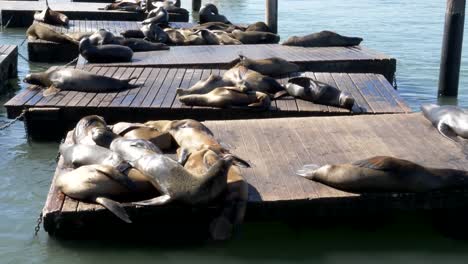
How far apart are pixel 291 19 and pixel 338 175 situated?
48.6ft

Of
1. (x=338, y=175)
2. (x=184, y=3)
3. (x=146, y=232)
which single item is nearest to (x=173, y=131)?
(x=146, y=232)

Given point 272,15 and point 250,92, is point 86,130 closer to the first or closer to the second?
point 250,92

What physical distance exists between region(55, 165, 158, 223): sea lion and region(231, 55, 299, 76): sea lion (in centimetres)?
400

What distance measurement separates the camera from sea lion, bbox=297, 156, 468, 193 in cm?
460

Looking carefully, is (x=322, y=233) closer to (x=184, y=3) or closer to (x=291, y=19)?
(x=291, y=19)

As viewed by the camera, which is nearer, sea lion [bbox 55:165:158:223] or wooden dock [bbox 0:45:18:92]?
sea lion [bbox 55:165:158:223]

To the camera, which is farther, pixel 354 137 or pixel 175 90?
pixel 175 90

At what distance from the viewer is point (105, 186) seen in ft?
14.4

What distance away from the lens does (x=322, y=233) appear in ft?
15.8

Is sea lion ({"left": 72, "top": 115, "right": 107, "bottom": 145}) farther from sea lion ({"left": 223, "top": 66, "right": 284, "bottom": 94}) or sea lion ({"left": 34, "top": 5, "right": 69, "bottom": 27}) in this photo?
sea lion ({"left": 34, "top": 5, "right": 69, "bottom": 27})

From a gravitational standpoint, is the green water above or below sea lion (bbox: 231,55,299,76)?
below

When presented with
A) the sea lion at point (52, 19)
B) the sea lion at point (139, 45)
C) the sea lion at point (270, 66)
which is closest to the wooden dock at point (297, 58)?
the sea lion at point (139, 45)

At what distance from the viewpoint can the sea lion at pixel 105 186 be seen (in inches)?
173

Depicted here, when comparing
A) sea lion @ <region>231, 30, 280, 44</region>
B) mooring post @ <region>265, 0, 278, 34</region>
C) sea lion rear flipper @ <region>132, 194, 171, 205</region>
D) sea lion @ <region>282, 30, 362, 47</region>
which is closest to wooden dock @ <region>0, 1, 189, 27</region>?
mooring post @ <region>265, 0, 278, 34</region>
